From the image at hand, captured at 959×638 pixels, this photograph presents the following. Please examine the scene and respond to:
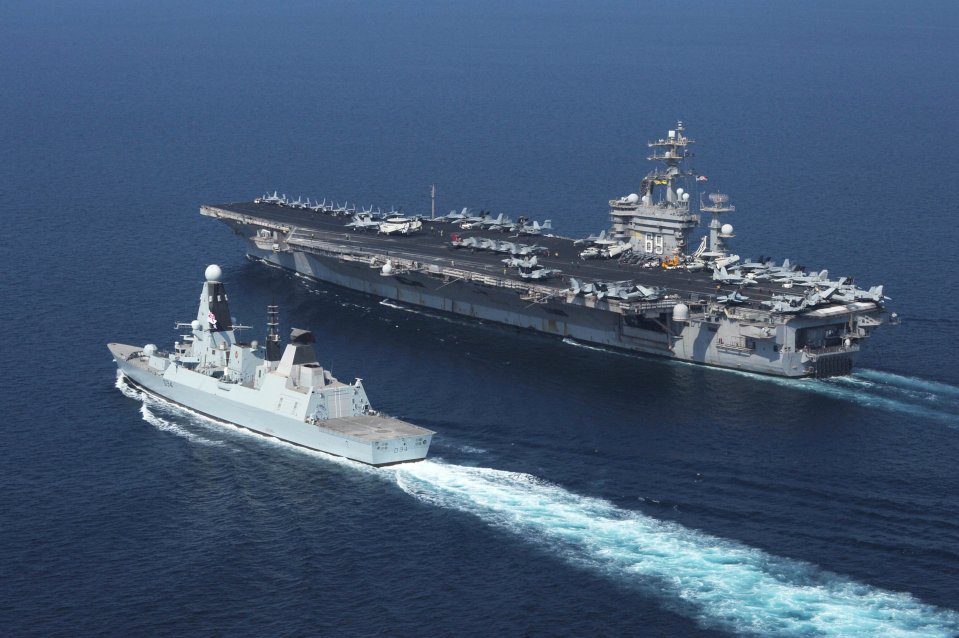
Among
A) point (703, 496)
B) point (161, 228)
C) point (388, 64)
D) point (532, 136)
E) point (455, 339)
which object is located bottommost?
point (703, 496)

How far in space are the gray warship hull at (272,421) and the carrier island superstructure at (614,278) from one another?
58.3ft

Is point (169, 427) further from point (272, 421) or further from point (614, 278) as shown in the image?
point (614, 278)

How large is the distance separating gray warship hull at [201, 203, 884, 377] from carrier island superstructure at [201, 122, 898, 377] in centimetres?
7

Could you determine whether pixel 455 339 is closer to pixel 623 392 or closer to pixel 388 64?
pixel 623 392

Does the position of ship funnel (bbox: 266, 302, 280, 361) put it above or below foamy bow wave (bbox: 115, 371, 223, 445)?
above

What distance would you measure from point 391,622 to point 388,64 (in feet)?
512

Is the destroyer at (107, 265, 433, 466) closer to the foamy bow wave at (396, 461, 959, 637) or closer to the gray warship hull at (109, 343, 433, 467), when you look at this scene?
the gray warship hull at (109, 343, 433, 467)

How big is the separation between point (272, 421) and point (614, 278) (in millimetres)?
25017

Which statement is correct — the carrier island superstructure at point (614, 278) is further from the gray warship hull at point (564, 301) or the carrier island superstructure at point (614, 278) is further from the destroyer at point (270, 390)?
the destroyer at point (270, 390)

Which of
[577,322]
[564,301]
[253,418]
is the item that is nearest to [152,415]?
[253,418]

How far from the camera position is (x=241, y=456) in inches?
2002

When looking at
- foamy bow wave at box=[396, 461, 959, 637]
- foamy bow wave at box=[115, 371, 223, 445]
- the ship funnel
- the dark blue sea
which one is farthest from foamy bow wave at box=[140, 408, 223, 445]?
foamy bow wave at box=[396, 461, 959, 637]

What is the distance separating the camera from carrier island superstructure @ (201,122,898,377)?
203ft

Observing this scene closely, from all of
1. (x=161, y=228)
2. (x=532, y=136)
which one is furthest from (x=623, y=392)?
(x=532, y=136)
